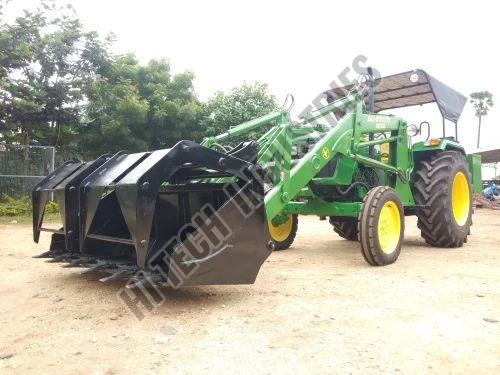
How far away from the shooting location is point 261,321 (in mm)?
3082

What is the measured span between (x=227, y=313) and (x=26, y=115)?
489 inches

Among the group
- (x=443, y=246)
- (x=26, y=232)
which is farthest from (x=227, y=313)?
(x=26, y=232)

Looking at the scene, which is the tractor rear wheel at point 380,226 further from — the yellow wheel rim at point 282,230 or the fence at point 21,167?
the fence at point 21,167

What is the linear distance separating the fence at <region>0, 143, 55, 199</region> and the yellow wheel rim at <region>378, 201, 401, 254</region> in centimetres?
1065

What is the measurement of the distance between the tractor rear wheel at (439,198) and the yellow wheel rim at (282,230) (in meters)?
1.84

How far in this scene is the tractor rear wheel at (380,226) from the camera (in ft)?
15.6

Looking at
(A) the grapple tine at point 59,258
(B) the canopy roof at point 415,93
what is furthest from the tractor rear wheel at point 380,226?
(A) the grapple tine at point 59,258

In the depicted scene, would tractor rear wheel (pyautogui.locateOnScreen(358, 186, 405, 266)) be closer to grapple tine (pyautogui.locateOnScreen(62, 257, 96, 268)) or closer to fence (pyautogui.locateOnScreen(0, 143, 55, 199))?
grapple tine (pyautogui.locateOnScreen(62, 257, 96, 268))

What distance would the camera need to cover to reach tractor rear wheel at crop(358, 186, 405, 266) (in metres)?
4.76

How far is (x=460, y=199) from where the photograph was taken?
683 centimetres

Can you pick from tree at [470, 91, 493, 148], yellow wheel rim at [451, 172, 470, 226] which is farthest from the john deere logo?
tree at [470, 91, 493, 148]

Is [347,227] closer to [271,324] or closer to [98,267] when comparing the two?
[271,324]

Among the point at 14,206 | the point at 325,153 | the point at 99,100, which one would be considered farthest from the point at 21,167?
the point at 325,153

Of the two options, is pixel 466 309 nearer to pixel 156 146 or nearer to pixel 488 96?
pixel 156 146
